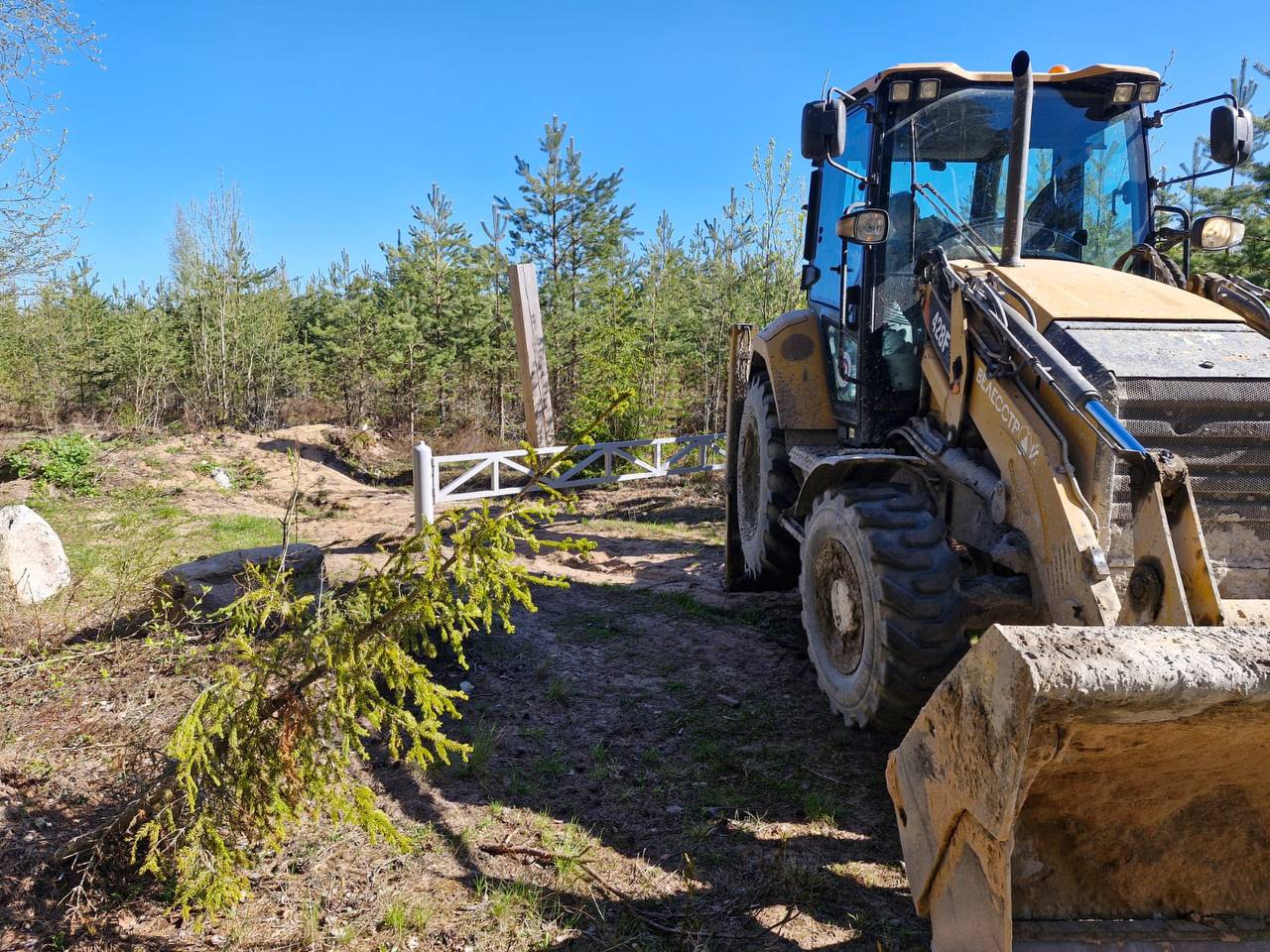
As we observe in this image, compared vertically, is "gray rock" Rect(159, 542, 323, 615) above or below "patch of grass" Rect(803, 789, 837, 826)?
above

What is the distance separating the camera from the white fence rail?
10461 millimetres

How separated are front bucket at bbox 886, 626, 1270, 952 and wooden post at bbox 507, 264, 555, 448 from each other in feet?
33.5

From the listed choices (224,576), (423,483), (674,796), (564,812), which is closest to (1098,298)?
(674,796)

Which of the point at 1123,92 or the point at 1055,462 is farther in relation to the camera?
the point at 1123,92

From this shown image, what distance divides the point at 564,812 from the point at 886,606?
5.45ft

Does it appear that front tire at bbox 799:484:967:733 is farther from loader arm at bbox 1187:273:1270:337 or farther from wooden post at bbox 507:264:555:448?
wooden post at bbox 507:264:555:448

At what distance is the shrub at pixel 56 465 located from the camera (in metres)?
12.0

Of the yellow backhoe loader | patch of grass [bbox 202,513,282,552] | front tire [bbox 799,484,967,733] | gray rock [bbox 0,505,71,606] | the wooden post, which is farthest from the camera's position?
the wooden post

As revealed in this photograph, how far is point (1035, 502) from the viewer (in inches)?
131

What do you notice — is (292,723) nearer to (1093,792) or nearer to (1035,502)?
(1093,792)

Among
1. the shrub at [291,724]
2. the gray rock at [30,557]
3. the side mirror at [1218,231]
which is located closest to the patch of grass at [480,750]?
the shrub at [291,724]

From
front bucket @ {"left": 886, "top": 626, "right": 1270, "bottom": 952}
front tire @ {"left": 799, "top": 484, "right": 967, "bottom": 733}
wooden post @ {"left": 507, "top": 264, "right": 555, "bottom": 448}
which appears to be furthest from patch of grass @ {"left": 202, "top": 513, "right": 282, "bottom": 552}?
front bucket @ {"left": 886, "top": 626, "right": 1270, "bottom": 952}

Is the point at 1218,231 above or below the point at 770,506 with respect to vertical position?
above

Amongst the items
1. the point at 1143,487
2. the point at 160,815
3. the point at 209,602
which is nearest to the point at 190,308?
the point at 209,602
